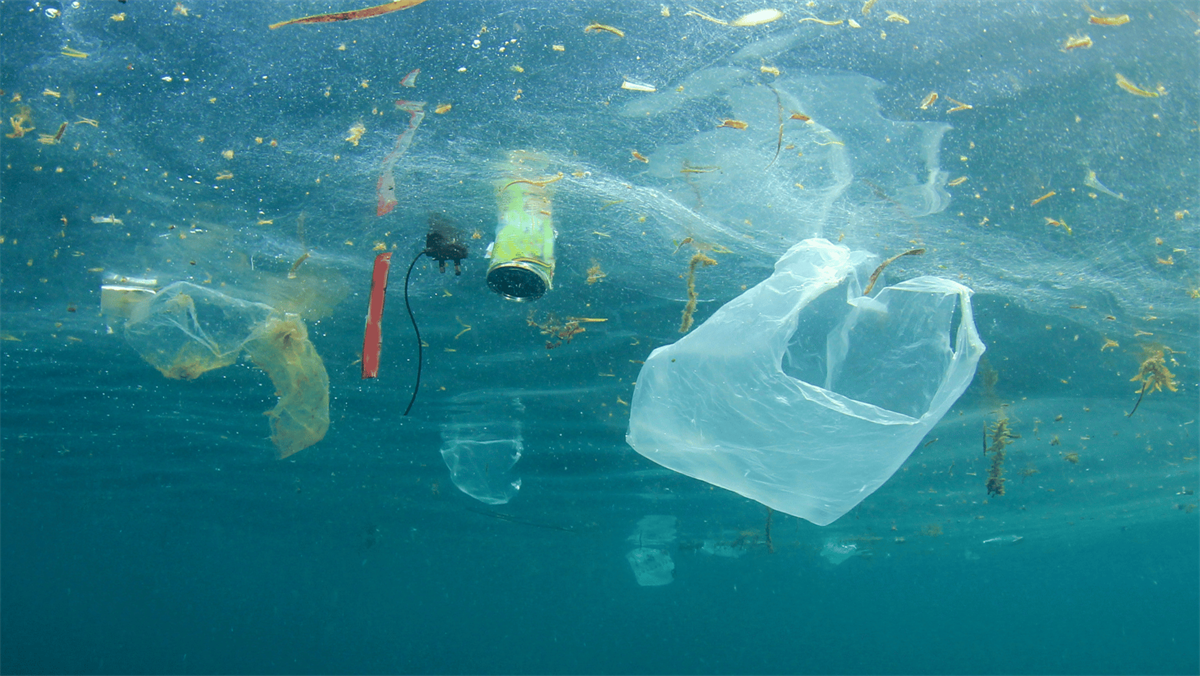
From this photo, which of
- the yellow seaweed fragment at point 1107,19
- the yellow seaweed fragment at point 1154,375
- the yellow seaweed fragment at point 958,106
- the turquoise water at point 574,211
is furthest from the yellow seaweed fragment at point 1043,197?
the yellow seaweed fragment at point 1154,375

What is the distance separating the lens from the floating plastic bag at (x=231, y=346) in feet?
25.7

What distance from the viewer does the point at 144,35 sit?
457 centimetres

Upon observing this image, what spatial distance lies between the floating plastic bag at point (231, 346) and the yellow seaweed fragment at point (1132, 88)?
30.2 ft

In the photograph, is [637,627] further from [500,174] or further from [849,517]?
[500,174]

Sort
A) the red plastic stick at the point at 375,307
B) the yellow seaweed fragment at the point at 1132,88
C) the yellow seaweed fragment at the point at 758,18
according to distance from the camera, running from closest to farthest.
Result: the yellow seaweed fragment at the point at 758,18, the yellow seaweed fragment at the point at 1132,88, the red plastic stick at the point at 375,307

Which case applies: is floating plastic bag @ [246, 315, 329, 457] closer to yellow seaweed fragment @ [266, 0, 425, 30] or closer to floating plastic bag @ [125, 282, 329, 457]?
floating plastic bag @ [125, 282, 329, 457]

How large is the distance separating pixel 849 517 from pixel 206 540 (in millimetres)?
37699

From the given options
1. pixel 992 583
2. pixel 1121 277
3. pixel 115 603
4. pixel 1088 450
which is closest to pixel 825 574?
pixel 992 583

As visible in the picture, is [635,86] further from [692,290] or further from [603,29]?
[692,290]

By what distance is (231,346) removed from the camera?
27.1 feet

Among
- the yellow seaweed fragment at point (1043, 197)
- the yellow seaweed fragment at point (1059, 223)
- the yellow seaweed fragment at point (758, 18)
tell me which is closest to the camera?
the yellow seaweed fragment at point (758, 18)

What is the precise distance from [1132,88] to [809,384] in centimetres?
382

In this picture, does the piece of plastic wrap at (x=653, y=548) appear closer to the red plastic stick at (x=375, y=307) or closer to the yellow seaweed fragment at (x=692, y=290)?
the yellow seaweed fragment at (x=692, y=290)

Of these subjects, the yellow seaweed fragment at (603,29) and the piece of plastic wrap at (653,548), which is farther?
the piece of plastic wrap at (653,548)
